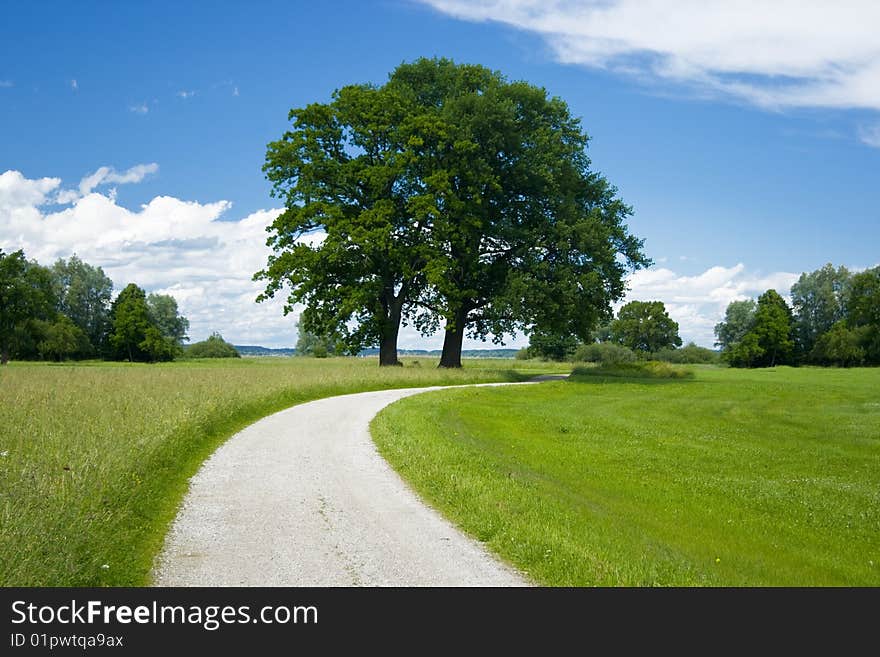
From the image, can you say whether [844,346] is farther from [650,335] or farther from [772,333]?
[650,335]

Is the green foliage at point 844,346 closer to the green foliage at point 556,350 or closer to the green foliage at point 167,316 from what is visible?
the green foliage at point 556,350

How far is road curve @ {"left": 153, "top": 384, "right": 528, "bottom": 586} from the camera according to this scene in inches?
285

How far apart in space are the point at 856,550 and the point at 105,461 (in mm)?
12289

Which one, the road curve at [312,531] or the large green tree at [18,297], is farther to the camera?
the large green tree at [18,297]

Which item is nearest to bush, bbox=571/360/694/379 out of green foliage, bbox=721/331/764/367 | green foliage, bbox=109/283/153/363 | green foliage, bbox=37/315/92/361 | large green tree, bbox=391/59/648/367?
large green tree, bbox=391/59/648/367

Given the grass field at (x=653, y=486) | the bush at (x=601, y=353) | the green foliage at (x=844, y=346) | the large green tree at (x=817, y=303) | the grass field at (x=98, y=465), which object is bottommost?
the grass field at (x=653, y=486)

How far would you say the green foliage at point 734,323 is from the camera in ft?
330

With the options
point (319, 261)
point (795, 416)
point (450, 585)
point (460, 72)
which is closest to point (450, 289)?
point (319, 261)

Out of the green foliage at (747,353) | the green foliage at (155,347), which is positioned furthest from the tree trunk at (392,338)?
the green foliage at (747,353)

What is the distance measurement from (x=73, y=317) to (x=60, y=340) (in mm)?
16105

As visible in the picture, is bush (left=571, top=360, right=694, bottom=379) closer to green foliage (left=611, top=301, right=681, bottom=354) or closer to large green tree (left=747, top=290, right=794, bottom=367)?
large green tree (left=747, top=290, right=794, bottom=367)

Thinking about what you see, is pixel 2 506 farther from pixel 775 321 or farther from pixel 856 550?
pixel 775 321

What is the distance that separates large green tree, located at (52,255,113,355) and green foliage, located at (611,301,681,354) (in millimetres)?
74129

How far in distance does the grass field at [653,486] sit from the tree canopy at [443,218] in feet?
49.4
